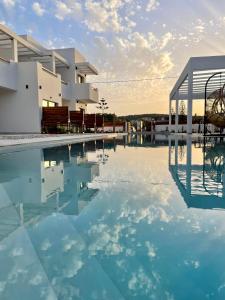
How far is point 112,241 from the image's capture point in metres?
1.67

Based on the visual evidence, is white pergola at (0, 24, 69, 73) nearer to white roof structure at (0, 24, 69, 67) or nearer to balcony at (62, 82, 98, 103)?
white roof structure at (0, 24, 69, 67)

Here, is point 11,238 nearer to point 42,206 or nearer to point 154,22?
point 42,206

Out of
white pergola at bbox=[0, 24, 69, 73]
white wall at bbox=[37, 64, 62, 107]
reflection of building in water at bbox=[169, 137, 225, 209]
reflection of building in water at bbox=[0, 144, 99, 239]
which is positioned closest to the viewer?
reflection of building in water at bbox=[0, 144, 99, 239]

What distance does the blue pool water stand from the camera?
1.19 metres

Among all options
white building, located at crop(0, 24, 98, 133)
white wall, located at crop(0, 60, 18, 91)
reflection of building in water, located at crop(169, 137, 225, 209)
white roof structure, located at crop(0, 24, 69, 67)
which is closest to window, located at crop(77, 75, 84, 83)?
white roof structure, located at crop(0, 24, 69, 67)

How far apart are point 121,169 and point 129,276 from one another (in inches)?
123

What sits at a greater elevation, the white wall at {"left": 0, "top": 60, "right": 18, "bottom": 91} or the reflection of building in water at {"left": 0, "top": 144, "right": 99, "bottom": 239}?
the white wall at {"left": 0, "top": 60, "right": 18, "bottom": 91}

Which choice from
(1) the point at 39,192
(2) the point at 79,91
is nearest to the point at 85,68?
(2) the point at 79,91

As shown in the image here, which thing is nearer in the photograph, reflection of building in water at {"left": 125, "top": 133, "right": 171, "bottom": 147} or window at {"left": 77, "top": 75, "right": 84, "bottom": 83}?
reflection of building in water at {"left": 125, "top": 133, "right": 171, "bottom": 147}

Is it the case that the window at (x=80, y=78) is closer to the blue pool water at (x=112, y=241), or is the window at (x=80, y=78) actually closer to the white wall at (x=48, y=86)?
the white wall at (x=48, y=86)

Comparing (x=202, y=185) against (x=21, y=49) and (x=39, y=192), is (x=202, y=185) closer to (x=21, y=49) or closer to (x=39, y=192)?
(x=39, y=192)

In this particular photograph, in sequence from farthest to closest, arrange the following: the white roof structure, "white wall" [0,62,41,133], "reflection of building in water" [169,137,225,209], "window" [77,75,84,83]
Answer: "window" [77,75,84,83]
"white wall" [0,62,41,133]
the white roof structure
"reflection of building in water" [169,137,225,209]

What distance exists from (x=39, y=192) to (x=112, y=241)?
4.83ft

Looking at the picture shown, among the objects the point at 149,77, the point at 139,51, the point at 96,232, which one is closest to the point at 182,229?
the point at 96,232
